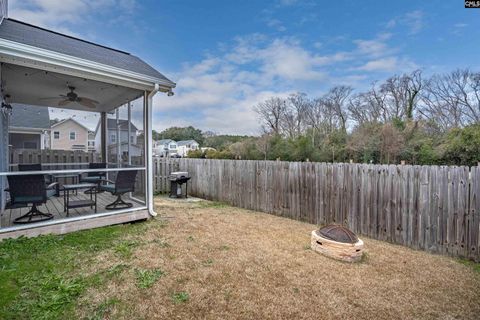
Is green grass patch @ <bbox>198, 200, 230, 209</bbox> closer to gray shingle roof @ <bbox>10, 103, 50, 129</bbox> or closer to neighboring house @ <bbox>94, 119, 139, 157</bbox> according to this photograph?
neighboring house @ <bbox>94, 119, 139, 157</bbox>

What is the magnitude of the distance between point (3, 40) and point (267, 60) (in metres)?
14.1

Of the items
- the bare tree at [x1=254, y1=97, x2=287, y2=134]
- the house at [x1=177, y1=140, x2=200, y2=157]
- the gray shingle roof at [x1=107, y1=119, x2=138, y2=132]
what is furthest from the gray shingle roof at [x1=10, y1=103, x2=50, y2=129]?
the house at [x1=177, y1=140, x2=200, y2=157]

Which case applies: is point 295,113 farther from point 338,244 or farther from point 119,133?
point 338,244

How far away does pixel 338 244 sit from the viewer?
3961 mm

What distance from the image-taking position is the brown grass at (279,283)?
8.47ft

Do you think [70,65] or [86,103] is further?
[86,103]

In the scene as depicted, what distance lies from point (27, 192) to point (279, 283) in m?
4.53

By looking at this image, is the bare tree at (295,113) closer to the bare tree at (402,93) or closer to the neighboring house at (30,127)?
the bare tree at (402,93)

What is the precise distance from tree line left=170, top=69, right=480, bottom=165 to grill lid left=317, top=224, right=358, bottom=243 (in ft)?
38.3

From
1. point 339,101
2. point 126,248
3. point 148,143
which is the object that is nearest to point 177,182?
point 148,143

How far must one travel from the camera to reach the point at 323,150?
19.7 meters

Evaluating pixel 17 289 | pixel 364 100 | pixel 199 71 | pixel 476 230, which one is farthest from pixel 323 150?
pixel 17 289

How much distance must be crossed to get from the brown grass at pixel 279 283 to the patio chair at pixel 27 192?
75.8 inches

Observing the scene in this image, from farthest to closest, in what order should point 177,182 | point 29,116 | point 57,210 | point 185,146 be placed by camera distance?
point 185,146 → point 177,182 → point 29,116 → point 57,210
